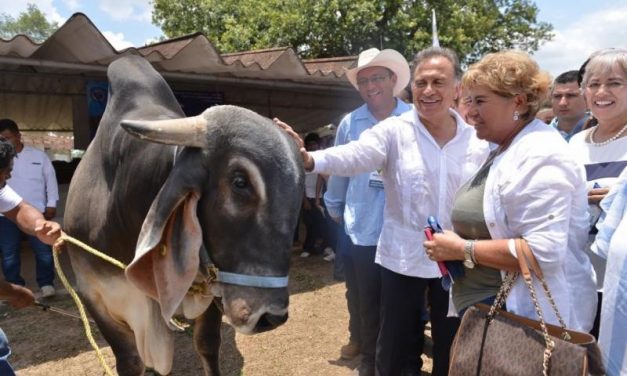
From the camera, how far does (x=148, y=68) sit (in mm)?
2982

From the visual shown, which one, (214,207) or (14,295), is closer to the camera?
(214,207)

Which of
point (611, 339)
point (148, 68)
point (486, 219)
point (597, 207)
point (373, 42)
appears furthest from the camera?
point (373, 42)

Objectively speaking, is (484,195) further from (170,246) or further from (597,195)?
(170,246)

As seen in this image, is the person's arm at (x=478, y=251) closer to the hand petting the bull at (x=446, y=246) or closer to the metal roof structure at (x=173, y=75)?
the hand petting the bull at (x=446, y=246)

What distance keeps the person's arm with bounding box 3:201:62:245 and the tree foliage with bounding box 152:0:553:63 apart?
12.7 m

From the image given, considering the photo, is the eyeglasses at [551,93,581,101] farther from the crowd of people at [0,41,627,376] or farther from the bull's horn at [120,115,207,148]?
the bull's horn at [120,115,207,148]

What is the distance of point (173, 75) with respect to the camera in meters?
5.94

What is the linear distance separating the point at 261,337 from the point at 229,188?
2761 mm

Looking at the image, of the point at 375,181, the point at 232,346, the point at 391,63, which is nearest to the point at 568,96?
the point at 391,63

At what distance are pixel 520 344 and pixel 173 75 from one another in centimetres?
528

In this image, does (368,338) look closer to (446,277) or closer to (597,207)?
(446,277)

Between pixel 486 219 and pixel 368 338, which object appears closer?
pixel 486 219

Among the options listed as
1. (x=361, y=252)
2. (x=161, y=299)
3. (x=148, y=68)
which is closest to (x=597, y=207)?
(x=361, y=252)

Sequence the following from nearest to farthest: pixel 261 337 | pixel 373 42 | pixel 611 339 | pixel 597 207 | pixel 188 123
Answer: pixel 611 339 → pixel 188 123 → pixel 597 207 → pixel 261 337 → pixel 373 42
